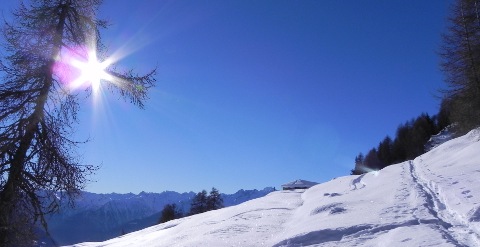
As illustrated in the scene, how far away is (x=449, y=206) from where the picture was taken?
9.35 meters

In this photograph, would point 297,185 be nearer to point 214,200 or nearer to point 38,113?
point 214,200

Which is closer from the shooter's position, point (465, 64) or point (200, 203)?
point (465, 64)

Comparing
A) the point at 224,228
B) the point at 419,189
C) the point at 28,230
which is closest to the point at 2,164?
the point at 28,230

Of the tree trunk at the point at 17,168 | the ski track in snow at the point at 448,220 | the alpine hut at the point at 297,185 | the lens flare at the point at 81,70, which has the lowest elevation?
the ski track in snow at the point at 448,220

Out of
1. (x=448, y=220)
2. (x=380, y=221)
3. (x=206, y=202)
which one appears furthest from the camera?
(x=206, y=202)

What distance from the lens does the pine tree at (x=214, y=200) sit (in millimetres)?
58906

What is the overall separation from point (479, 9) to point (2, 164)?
1093 inches

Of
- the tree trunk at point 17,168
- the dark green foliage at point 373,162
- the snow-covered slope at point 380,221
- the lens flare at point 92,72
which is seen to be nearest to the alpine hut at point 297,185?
the dark green foliage at point 373,162

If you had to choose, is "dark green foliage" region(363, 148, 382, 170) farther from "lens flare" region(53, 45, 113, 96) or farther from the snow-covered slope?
"lens flare" region(53, 45, 113, 96)

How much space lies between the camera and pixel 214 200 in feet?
195

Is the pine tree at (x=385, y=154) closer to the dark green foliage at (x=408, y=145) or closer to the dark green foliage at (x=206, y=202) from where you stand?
the dark green foliage at (x=408, y=145)

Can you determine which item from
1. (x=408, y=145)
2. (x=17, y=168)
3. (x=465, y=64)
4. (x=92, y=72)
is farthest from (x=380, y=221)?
(x=408, y=145)

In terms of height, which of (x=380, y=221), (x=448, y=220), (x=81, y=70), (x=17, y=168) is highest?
(x=81, y=70)

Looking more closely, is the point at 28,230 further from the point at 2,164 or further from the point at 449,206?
the point at 449,206
